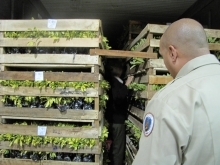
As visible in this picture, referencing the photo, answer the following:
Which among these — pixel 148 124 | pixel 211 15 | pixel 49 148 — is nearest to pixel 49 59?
pixel 49 148

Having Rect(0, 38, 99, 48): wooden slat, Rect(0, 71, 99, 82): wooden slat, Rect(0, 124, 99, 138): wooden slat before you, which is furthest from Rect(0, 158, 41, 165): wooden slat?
Rect(0, 38, 99, 48): wooden slat

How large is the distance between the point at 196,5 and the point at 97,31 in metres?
3.03

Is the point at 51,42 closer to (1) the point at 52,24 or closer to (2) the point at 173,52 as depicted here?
(1) the point at 52,24

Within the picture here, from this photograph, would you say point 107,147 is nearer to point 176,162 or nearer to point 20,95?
point 20,95

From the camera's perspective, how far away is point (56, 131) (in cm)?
361

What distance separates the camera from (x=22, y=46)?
3.67 meters

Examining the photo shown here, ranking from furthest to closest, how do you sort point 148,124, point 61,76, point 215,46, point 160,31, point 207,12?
point 207,12 → point 160,31 → point 215,46 → point 61,76 → point 148,124

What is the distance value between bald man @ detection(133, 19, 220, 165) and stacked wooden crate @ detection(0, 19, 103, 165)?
7.23 feet

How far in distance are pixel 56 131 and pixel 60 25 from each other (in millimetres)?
1599

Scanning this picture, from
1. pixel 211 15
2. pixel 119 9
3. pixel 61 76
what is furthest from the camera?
pixel 119 9

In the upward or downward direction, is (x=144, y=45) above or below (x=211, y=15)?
below

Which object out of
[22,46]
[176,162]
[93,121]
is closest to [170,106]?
[176,162]

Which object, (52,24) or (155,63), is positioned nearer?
(52,24)

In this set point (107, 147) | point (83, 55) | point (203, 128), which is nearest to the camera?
point (203, 128)
